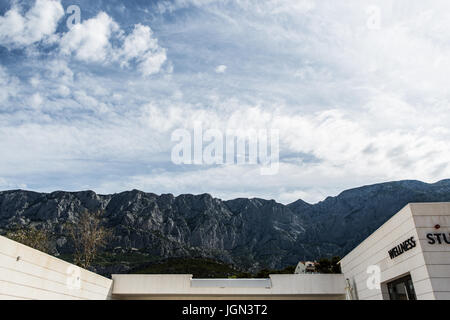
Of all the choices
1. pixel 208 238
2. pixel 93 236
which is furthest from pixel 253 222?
pixel 93 236

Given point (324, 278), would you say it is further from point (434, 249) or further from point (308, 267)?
point (308, 267)

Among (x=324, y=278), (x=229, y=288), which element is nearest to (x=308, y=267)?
(x=324, y=278)

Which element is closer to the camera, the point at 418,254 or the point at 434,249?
the point at 434,249

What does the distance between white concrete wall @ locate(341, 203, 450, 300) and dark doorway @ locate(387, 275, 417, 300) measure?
0.94 ft

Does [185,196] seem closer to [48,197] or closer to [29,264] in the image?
[48,197]

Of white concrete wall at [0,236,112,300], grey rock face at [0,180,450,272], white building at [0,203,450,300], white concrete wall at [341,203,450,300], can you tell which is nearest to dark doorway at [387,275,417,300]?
white building at [0,203,450,300]

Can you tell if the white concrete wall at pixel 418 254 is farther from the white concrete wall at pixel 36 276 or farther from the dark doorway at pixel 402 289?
the white concrete wall at pixel 36 276

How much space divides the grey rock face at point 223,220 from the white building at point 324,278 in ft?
273

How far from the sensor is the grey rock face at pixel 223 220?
113750 millimetres

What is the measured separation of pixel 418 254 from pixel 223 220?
440 ft

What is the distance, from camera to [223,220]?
143250 millimetres

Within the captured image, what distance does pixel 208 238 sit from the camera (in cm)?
13088

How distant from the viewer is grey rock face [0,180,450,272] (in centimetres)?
11375

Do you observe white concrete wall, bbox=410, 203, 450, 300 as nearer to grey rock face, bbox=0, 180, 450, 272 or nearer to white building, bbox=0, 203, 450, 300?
white building, bbox=0, 203, 450, 300
